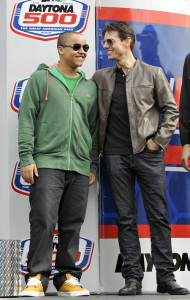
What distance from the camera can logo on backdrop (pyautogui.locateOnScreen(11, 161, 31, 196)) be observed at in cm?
536

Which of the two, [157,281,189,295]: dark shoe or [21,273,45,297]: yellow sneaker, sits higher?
[21,273,45,297]: yellow sneaker

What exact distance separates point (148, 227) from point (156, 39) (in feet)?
5.31

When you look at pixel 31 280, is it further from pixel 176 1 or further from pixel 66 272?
pixel 176 1

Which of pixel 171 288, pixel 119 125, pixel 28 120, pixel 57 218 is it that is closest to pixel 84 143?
pixel 119 125

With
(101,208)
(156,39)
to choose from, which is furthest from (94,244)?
(156,39)

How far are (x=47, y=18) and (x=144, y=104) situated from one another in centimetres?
118

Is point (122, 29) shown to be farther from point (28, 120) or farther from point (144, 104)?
point (28, 120)

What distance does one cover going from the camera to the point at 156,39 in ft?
18.2

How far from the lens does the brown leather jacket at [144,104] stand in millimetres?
5016

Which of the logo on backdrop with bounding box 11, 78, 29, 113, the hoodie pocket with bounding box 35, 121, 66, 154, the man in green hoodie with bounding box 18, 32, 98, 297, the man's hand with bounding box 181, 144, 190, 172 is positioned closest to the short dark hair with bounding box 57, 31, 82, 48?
the man in green hoodie with bounding box 18, 32, 98, 297

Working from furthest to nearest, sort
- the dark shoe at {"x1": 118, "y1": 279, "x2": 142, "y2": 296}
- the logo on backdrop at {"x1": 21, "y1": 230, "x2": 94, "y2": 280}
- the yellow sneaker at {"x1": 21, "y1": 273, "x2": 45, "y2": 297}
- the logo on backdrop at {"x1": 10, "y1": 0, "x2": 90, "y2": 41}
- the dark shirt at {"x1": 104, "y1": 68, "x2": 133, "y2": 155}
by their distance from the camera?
the logo on backdrop at {"x1": 10, "y1": 0, "x2": 90, "y2": 41} → the logo on backdrop at {"x1": 21, "y1": 230, "x2": 94, "y2": 280} → the dark shirt at {"x1": 104, "y1": 68, "x2": 133, "y2": 155} → the dark shoe at {"x1": 118, "y1": 279, "x2": 142, "y2": 296} → the yellow sneaker at {"x1": 21, "y1": 273, "x2": 45, "y2": 297}

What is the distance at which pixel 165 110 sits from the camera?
509 centimetres

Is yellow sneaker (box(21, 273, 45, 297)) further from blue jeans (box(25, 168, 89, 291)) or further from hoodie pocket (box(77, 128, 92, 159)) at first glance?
hoodie pocket (box(77, 128, 92, 159))

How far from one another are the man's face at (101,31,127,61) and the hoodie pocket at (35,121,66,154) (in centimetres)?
78
